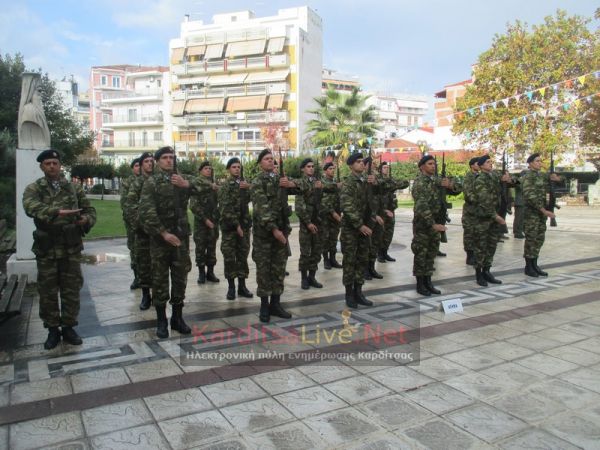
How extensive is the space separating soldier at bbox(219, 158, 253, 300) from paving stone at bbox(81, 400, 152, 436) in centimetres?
321

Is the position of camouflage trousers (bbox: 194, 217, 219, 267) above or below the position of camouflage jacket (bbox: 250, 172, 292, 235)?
below

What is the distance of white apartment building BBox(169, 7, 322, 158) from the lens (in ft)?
152

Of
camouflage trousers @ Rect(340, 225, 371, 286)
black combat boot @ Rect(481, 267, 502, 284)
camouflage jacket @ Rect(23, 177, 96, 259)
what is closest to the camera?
camouflage jacket @ Rect(23, 177, 96, 259)

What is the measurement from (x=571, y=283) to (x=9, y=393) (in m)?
7.58

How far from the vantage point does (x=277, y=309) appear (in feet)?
19.2

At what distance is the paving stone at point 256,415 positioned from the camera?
132 inches

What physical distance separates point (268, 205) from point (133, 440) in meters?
3.05

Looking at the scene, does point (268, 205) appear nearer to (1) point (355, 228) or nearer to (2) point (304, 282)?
(1) point (355, 228)

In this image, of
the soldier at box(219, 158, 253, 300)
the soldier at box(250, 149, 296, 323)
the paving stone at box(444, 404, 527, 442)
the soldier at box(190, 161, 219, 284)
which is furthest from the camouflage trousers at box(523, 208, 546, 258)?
the paving stone at box(444, 404, 527, 442)

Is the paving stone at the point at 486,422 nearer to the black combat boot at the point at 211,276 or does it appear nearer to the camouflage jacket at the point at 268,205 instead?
the camouflage jacket at the point at 268,205

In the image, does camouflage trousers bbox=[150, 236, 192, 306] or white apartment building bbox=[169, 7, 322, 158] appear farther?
white apartment building bbox=[169, 7, 322, 158]

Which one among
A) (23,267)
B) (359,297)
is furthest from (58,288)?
(359,297)

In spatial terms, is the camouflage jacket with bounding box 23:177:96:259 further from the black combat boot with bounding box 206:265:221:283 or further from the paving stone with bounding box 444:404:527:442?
the paving stone with bounding box 444:404:527:442

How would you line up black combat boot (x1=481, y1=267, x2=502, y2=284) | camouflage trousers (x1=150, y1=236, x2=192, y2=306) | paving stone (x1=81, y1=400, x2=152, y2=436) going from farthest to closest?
black combat boot (x1=481, y1=267, x2=502, y2=284) → camouflage trousers (x1=150, y1=236, x2=192, y2=306) → paving stone (x1=81, y1=400, x2=152, y2=436)
